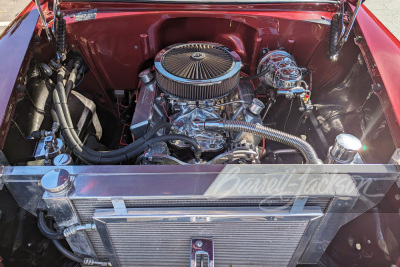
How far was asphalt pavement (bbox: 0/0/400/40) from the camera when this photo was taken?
13.3 ft

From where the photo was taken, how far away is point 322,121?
5.73 feet

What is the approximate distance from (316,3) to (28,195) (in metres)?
1.65

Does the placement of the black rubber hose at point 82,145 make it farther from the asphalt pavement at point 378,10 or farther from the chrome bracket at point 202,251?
the asphalt pavement at point 378,10

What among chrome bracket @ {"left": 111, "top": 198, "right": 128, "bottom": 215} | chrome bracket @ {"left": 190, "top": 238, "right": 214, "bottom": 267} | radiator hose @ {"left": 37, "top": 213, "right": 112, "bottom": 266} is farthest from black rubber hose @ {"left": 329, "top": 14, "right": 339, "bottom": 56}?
radiator hose @ {"left": 37, "top": 213, "right": 112, "bottom": 266}

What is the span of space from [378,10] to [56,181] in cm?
494

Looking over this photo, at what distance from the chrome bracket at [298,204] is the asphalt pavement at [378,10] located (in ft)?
12.5

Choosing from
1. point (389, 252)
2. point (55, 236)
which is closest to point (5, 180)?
point (55, 236)

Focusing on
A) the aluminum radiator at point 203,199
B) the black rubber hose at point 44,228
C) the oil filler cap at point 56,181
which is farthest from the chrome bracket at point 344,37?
the black rubber hose at point 44,228

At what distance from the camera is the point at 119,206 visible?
0.99 metres

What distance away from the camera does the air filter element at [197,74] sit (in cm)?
133

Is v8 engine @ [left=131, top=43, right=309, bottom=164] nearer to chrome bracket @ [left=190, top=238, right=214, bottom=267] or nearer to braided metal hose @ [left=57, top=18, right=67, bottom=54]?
chrome bracket @ [left=190, top=238, right=214, bottom=267]

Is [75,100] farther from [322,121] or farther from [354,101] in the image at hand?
[354,101]

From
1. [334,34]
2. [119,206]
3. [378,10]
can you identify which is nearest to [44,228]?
[119,206]

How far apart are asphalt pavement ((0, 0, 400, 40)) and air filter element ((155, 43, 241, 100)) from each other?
3485 mm
